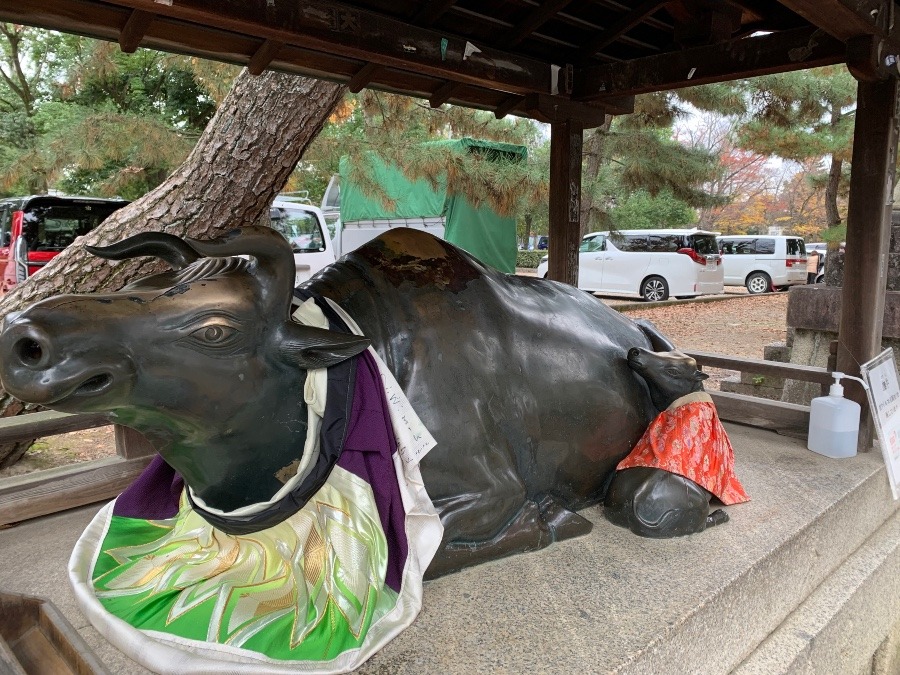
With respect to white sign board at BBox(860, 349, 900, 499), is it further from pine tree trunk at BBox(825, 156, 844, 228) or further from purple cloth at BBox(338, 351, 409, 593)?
pine tree trunk at BBox(825, 156, 844, 228)

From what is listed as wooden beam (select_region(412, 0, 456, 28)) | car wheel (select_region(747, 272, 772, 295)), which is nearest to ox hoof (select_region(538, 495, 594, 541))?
wooden beam (select_region(412, 0, 456, 28))

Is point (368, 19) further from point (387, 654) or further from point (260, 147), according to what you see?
point (387, 654)

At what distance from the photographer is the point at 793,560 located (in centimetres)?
255

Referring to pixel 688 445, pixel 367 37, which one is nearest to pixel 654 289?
pixel 367 37

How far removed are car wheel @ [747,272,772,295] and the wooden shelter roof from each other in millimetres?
16657

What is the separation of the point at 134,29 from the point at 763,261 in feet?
63.5

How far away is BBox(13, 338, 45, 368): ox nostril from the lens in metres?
1.33

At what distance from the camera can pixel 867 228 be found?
3.46 m

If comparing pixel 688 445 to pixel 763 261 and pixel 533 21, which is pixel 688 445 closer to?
pixel 533 21

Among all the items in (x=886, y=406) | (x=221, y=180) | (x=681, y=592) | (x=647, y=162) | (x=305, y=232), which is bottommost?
(x=681, y=592)

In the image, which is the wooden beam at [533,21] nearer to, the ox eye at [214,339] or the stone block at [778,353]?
the ox eye at [214,339]

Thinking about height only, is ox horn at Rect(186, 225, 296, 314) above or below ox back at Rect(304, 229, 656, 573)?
above

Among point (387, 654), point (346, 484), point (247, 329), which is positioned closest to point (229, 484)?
point (346, 484)

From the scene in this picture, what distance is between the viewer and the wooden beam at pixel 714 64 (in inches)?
131
